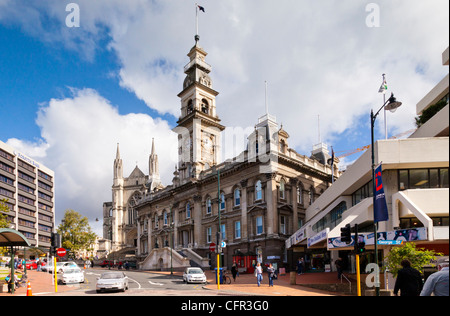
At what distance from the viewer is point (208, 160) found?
2645 inches

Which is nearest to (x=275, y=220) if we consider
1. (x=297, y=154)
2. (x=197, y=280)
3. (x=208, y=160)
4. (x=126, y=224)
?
(x=297, y=154)

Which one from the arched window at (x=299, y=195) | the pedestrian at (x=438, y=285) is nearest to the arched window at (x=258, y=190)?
the arched window at (x=299, y=195)

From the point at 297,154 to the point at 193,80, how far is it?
25070 millimetres

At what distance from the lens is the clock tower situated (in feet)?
214

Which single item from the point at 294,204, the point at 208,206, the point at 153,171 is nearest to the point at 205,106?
the point at 208,206

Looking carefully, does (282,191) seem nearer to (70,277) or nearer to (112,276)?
(70,277)

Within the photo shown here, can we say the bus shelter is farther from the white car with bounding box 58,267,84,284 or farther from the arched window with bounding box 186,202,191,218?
the arched window with bounding box 186,202,191,218

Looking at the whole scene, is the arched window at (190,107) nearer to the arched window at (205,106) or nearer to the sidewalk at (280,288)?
the arched window at (205,106)

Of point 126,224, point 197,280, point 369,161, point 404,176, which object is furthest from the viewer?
point 126,224

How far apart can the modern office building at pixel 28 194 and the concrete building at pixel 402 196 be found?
40.0 m

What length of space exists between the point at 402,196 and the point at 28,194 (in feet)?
269

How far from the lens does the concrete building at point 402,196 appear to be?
7661 mm

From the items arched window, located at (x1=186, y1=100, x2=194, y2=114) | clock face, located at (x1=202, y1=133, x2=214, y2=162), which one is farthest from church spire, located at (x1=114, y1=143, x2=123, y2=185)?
clock face, located at (x1=202, y1=133, x2=214, y2=162)
